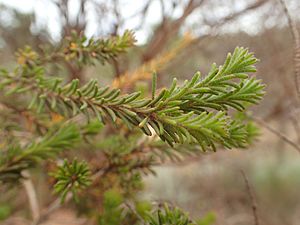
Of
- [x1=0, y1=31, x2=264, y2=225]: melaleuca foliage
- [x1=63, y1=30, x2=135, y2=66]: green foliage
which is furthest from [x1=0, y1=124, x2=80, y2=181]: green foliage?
[x1=63, y1=30, x2=135, y2=66]: green foliage

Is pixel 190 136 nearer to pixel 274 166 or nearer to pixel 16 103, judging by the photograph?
pixel 16 103

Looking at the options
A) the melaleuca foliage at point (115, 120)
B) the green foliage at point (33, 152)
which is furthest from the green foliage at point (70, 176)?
the green foliage at point (33, 152)

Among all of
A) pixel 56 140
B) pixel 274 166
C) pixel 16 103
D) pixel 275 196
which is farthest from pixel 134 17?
pixel 274 166

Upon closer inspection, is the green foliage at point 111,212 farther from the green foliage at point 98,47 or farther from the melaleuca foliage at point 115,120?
the green foliage at point 98,47

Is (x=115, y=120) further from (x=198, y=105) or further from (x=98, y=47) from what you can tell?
(x=98, y=47)

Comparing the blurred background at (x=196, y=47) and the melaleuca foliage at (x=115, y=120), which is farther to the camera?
the blurred background at (x=196, y=47)

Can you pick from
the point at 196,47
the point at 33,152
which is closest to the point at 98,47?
the point at 33,152

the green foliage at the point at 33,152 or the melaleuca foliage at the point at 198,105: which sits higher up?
the green foliage at the point at 33,152

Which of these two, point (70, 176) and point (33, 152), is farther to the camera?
point (33, 152)

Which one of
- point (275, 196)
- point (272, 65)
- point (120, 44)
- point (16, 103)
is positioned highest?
point (272, 65)
